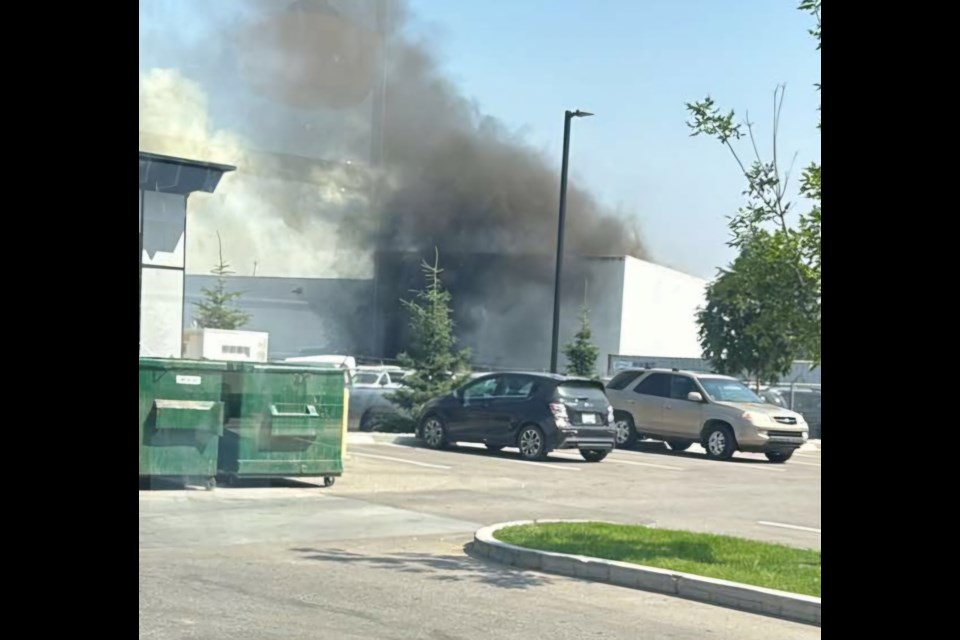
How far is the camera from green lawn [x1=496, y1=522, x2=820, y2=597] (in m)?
6.36

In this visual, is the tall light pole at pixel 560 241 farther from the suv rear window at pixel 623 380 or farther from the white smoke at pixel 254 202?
the white smoke at pixel 254 202

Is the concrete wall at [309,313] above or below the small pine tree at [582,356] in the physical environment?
above

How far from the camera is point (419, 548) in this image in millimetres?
7758

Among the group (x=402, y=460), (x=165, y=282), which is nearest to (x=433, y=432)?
(x=402, y=460)

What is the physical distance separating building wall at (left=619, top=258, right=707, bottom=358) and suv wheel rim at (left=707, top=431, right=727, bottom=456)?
1454cm

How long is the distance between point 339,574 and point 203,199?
48.9 feet

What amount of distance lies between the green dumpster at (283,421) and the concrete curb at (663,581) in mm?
3413

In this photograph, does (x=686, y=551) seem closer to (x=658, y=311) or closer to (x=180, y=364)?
(x=180, y=364)

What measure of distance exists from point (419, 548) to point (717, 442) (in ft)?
31.2

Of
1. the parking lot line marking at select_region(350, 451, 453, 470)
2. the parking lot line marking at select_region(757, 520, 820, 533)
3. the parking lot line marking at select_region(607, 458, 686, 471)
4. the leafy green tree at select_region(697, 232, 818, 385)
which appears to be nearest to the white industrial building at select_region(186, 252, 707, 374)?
the parking lot line marking at select_region(350, 451, 453, 470)

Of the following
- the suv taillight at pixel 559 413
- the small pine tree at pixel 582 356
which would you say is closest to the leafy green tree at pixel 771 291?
the suv taillight at pixel 559 413

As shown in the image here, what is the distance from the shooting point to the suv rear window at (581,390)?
14781 mm
